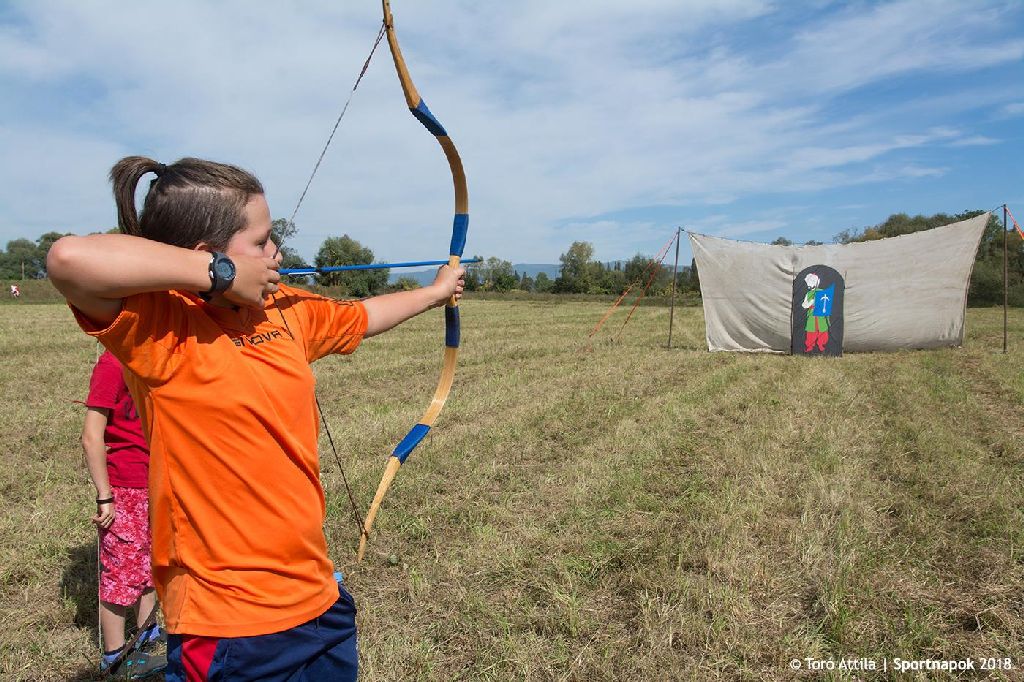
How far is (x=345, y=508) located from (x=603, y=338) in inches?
418

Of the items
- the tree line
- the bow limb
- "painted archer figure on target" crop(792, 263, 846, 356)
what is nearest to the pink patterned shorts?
the bow limb

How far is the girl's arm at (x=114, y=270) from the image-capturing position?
1076 mm

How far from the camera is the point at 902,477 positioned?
450cm

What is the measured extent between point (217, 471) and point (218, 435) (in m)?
0.07

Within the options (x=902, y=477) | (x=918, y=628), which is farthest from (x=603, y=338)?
(x=918, y=628)

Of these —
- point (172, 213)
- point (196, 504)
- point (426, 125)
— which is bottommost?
point (196, 504)

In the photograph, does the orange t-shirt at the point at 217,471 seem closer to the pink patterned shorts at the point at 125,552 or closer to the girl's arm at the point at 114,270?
the girl's arm at the point at 114,270

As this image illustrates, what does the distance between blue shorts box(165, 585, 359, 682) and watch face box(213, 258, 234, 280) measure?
690 mm

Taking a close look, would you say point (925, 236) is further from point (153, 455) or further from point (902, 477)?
point (153, 455)

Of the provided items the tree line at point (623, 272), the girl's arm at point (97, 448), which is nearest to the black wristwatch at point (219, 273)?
the girl's arm at point (97, 448)

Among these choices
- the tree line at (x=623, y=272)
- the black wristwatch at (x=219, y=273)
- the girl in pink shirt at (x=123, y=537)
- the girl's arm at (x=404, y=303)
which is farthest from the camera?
the tree line at (x=623, y=272)

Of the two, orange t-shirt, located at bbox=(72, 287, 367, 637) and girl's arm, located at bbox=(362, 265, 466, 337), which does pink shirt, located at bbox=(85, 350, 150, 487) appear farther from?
orange t-shirt, located at bbox=(72, 287, 367, 637)

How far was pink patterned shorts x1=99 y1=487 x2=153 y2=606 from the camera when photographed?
101 inches

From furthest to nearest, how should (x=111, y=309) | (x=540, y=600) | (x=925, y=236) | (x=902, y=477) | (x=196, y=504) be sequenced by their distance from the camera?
(x=925, y=236), (x=902, y=477), (x=540, y=600), (x=196, y=504), (x=111, y=309)
